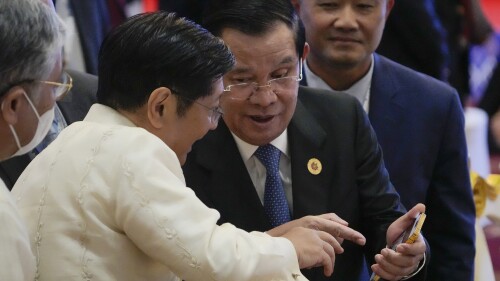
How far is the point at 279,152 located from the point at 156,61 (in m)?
0.92

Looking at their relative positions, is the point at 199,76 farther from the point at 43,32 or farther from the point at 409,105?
the point at 409,105

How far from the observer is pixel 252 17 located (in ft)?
12.0

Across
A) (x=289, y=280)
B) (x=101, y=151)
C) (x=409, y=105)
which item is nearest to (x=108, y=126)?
(x=101, y=151)

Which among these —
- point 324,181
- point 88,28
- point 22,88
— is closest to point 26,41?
point 22,88

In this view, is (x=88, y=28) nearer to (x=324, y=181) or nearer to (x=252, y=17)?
(x=252, y=17)

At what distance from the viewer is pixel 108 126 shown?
2.83 m

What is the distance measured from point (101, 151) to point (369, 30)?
1.88 m

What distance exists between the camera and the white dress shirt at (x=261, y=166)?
3700 millimetres

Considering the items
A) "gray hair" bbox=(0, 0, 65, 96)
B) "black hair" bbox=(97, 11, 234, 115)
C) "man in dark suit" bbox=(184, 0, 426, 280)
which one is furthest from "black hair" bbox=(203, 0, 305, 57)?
"gray hair" bbox=(0, 0, 65, 96)

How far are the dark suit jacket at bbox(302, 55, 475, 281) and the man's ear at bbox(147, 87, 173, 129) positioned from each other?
150 centimetres

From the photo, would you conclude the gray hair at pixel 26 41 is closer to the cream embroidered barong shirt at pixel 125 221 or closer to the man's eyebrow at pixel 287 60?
the cream embroidered barong shirt at pixel 125 221

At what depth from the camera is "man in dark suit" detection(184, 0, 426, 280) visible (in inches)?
143

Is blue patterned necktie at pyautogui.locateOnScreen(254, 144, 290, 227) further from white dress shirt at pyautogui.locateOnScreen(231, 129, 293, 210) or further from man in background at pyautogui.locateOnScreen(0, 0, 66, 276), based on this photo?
man in background at pyautogui.locateOnScreen(0, 0, 66, 276)

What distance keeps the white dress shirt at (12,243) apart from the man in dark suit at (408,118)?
76.1 inches
